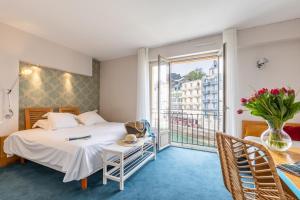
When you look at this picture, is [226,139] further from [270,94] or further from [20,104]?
[20,104]

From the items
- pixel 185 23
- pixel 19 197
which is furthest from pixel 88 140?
pixel 185 23

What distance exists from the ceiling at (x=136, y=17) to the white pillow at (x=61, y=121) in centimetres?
168

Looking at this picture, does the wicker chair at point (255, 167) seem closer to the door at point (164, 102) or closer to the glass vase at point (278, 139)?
the glass vase at point (278, 139)

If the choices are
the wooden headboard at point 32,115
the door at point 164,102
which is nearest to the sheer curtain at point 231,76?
the door at point 164,102

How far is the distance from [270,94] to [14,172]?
358 centimetres

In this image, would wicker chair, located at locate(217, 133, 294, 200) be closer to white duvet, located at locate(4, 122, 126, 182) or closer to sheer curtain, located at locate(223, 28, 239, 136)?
white duvet, located at locate(4, 122, 126, 182)

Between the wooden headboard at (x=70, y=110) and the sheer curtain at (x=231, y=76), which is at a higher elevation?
Answer: the sheer curtain at (x=231, y=76)

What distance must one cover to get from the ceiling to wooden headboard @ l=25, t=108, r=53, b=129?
62.1 inches

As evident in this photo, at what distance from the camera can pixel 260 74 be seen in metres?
2.85

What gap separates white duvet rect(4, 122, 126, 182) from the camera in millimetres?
1879

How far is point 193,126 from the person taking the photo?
14.7ft

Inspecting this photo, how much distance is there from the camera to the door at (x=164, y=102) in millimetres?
3578

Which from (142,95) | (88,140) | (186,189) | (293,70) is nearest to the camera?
(186,189)

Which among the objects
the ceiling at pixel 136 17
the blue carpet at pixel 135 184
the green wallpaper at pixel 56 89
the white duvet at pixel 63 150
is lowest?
the blue carpet at pixel 135 184
